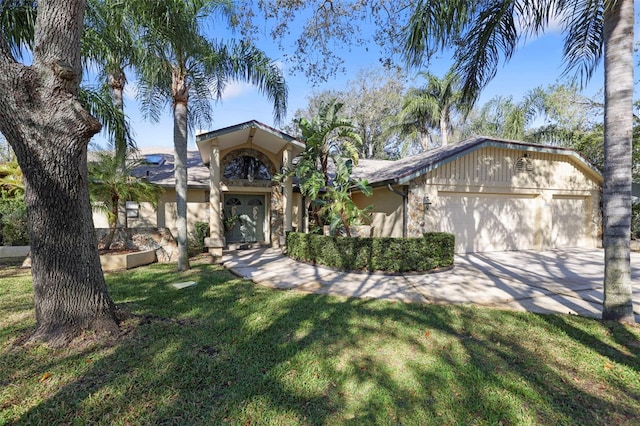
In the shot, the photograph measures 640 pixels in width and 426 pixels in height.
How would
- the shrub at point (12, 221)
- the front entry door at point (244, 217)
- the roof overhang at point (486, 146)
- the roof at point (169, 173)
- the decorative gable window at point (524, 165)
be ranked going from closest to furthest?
the roof overhang at point (486, 146)
the shrub at point (12, 221)
the decorative gable window at point (524, 165)
the roof at point (169, 173)
the front entry door at point (244, 217)

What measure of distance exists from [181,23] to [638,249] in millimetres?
16561

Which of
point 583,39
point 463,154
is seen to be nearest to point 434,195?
point 463,154

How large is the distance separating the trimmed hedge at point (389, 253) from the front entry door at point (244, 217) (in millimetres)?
5442

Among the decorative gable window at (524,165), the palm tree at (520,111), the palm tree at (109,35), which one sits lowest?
the decorative gable window at (524,165)

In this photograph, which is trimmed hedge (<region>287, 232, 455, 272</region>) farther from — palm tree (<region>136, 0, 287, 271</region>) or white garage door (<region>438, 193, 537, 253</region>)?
palm tree (<region>136, 0, 287, 271</region>)

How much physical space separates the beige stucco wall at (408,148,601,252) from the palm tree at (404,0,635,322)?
14.9 ft

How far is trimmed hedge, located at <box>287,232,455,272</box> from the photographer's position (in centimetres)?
749

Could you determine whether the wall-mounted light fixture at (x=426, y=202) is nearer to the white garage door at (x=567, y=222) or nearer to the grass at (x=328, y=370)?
the grass at (x=328, y=370)

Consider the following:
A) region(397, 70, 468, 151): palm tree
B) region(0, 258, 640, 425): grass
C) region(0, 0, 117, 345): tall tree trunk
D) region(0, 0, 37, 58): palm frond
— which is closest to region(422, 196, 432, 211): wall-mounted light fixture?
region(0, 258, 640, 425): grass

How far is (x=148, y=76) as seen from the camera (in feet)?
25.3

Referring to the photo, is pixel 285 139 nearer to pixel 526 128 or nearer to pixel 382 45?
pixel 382 45

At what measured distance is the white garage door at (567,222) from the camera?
1183cm

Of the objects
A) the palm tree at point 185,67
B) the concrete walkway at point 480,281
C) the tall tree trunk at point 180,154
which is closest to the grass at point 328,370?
the concrete walkway at point 480,281

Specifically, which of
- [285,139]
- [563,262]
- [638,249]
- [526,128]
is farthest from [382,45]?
[526,128]
